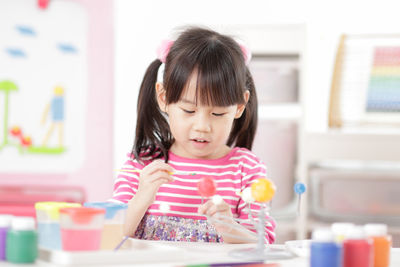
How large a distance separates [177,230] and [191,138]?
18 cm

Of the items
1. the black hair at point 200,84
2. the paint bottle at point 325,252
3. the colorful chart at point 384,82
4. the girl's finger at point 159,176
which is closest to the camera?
the paint bottle at point 325,252

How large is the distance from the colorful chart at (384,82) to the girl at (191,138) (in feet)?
4.79

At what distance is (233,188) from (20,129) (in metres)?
2.15

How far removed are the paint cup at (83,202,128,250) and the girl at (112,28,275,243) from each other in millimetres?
205

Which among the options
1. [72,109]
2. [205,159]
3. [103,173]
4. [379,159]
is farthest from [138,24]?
[205,159]

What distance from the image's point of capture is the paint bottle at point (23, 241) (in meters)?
0.80

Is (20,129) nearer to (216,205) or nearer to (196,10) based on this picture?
(196,10)

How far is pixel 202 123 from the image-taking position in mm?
1188

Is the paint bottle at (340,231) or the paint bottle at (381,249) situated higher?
the paint bottle at (340,231)

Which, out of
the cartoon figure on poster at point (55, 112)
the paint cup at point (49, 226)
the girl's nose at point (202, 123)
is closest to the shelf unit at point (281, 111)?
the cartoon figure on poster at point (55, 112)

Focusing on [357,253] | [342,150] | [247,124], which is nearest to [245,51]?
[247,124]

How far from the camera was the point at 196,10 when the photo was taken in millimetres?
3332

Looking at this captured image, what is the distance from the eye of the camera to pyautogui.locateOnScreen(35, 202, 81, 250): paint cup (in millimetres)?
835

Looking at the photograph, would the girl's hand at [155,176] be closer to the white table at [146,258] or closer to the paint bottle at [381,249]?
the white table at [146,258]
